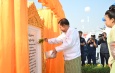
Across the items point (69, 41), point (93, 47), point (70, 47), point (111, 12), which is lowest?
point (93, 47)

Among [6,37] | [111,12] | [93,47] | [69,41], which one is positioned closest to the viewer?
[6,37]

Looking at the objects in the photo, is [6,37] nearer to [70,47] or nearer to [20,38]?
[20,38]

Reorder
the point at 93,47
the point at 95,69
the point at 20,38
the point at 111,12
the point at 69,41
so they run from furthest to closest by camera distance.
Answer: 1. the point at 93,47
2. the point at 95,69
3. the point at 69,41
4. the point at 111,12
5. the point at 20,38

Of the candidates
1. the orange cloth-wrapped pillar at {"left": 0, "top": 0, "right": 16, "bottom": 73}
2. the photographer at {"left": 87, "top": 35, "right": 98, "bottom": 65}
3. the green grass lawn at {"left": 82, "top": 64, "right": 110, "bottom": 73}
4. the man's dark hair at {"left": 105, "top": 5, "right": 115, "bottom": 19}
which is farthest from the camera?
the photographer at {"left": 87, "top": 35, "right": 98, "bottom": 65}

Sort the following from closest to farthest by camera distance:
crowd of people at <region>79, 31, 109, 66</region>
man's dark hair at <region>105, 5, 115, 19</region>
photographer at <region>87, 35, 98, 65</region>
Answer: man's dark hair at <region>105, 5, 115, 19</region> → crowd of people at <region>79, 31, 109, 66</region> → photographer at <region>87, 35, 98, 65</region>

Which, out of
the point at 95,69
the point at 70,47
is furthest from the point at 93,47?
the point at 70,47

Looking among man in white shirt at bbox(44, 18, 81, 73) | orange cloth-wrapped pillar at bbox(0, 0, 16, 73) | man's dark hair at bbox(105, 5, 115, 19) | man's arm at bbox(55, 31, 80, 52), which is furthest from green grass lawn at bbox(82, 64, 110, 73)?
orange cloth-wrapped pillar at bbox(0, 0, 16, 73)

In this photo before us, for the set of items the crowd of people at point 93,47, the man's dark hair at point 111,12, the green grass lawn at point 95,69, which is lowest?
the green grass lawn at point 95,69

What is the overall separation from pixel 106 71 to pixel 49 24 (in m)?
3.01

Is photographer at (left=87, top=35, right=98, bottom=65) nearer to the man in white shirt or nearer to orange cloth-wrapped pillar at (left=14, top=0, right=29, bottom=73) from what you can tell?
the man in white shirt

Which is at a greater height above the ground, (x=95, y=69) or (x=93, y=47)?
(x=93, y=47)

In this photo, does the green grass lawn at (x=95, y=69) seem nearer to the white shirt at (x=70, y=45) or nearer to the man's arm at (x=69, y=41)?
the white shirt at (x=70, y=45)

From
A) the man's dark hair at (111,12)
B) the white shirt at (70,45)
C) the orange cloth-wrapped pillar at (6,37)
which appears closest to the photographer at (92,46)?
the white shirt at (70,45)

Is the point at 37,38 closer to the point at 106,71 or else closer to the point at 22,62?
the point at 22,62
